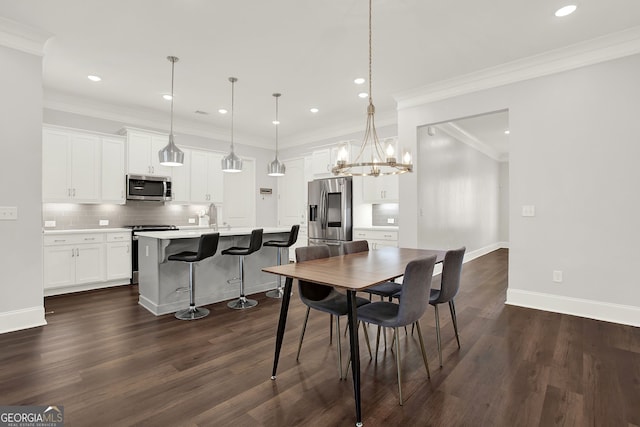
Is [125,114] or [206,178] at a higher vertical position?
[125,114]

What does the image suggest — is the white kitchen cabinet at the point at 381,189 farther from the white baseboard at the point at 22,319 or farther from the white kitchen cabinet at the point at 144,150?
the white baseboard at the point at 22,319

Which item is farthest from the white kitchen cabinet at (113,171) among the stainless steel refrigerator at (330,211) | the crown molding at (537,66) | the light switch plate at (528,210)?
the light switch plate at (528,210)

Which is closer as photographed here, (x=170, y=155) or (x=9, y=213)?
(x=9, y=213)

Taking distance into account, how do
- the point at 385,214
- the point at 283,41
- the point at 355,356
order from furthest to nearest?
the point at 385,214, the point at 283,41, the point at 355,356

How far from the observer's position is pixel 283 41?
3.29m

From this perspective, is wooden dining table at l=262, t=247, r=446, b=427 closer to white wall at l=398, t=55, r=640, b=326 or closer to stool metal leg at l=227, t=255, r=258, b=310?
stool metal leg at l=227, t=255, r=258, b=310

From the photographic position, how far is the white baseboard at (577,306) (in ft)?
10.6

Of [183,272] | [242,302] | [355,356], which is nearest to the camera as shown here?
[355,356]

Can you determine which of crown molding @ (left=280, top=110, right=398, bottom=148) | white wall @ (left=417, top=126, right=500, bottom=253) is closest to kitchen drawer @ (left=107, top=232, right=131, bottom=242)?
crown molding @ (left=280, top=110, right=398, bottom=148)

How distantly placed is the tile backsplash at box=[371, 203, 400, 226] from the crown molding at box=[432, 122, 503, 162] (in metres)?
1.67

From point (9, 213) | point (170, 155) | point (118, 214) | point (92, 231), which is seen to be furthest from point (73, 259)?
point (170, 155)

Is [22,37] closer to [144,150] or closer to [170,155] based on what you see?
[170,155]

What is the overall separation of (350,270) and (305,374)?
0.83 metres

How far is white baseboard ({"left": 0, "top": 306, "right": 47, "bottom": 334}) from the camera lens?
3031mm
